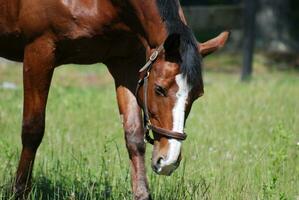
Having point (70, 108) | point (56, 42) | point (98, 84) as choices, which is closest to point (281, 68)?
point (98, 84)

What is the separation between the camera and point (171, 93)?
148 inches

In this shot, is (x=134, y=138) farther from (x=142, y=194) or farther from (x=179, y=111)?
(x=179, y=111)

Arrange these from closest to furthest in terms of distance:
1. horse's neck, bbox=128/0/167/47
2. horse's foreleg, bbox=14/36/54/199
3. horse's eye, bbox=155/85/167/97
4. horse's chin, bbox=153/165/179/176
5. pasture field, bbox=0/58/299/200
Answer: horse's chin, bbox=153/165/179/176
horse's eye, bbox=155/85/167/97
horse's neck, bbox=128/0/167/47
horse's foreleg, bbox=14/36/54/199
pasture field, bbox=0/58/299/200

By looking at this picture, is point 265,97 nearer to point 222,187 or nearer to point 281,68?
point 222,187

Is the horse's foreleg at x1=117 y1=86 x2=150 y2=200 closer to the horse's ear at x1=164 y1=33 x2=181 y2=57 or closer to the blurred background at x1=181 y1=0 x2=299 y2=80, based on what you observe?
the horse's ear at x1=164 y1=33 x2=181 y2=57

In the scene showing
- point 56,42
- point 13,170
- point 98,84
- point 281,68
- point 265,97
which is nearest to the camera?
point 56,42

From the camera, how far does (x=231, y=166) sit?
5.43 meters

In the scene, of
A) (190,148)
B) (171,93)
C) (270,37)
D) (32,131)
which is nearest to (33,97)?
(32,131)

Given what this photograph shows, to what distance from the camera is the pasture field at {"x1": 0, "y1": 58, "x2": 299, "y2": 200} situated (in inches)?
184

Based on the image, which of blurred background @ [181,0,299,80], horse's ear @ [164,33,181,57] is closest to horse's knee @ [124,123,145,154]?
horse's ear @ [164,33,181,57]

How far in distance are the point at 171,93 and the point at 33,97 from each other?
42.1 inches

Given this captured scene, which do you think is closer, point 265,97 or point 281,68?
point 265,97

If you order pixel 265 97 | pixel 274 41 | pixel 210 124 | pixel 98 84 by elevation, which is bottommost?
pixel 274 41

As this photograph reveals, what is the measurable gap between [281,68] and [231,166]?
443 inches
